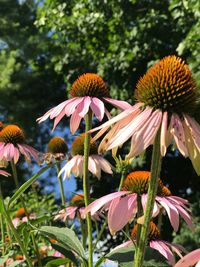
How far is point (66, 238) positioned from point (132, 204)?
0.12 meters

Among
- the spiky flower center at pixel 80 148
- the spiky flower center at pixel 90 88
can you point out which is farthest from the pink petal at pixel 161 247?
the spiky flower center at pixel 80 148

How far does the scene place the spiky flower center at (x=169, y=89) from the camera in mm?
813

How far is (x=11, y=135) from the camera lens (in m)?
1.57

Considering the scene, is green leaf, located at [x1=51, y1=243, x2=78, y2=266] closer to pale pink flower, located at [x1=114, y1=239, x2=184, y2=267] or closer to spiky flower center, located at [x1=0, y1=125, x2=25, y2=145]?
pale pink flower, located at [x1=114, y1=239, x2=184, y2=267]

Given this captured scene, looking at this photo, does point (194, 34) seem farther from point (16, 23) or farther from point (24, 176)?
point (16, 23)

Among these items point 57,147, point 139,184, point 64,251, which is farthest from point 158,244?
point 57,147

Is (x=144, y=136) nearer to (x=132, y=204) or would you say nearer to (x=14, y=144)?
(x=132, y=204)

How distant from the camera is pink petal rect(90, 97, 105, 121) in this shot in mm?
1090

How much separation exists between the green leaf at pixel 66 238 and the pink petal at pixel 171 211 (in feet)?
0.51

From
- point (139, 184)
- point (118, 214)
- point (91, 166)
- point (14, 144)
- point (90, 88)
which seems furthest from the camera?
point (14, 144)

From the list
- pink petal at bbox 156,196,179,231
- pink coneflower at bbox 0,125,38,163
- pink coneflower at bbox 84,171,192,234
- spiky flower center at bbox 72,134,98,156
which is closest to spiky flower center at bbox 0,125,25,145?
pink coneflower at bbox 0,125,38,163

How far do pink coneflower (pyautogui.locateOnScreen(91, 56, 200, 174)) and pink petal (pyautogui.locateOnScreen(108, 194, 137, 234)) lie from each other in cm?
8

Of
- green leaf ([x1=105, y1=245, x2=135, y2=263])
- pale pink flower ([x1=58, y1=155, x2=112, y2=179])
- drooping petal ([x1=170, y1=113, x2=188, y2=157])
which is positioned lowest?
green leaf ([x1=105, y1=245, x2=135, y2=263])

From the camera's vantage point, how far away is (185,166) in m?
7.35
